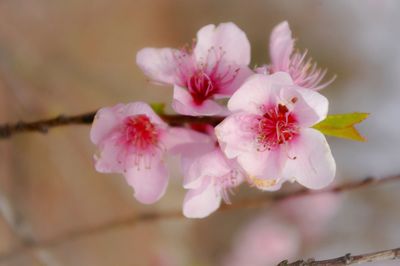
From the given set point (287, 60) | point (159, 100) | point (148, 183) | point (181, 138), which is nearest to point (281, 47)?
point (287, 60)

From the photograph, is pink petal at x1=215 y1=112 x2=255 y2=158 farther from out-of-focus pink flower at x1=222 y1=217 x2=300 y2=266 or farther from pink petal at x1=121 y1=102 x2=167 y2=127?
out-of-focus pink flower at x1=222 y1=217 x2=300 y2=266

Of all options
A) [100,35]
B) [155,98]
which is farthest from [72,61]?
[155,98]

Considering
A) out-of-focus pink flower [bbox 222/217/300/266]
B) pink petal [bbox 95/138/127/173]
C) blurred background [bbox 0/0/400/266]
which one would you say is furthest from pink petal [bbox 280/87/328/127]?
out-of-focus pink flower [bbox 222/217/300/266]

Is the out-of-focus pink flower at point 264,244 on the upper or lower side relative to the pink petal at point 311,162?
lower

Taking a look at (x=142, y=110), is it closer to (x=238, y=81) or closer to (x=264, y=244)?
(x=238, y=81)

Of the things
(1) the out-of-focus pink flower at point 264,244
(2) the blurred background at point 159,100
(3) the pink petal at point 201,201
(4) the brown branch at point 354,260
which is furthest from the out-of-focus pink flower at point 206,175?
(1) the out-of-focus pink flower at point 264,244

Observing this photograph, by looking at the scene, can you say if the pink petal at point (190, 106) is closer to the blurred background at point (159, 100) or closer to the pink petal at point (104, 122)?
the pink petal at point (104, 122)

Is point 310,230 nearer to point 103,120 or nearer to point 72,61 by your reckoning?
point 72,61
